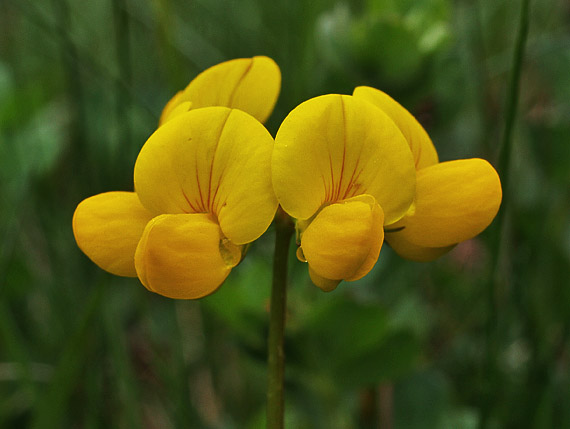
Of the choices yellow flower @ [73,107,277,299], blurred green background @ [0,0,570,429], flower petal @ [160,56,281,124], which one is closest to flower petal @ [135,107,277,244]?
yellow flower @ [73,107,277,299]

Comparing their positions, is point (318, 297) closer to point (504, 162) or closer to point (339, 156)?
point (504, 162)

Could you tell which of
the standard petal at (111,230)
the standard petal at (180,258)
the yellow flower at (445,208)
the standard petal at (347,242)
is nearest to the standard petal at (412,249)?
the yellow flower at (445,208)

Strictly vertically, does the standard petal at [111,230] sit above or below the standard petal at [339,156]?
below

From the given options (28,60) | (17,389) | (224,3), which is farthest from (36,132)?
(28,60)

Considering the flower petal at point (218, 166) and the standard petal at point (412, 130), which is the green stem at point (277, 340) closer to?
the flower petal at point (218, 166)

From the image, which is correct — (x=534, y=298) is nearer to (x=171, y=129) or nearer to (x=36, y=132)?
(x=171, y=129)

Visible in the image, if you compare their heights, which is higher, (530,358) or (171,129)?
(171,129)

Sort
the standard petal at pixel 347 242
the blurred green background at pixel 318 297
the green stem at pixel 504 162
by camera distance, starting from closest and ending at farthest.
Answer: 1. the standard petal at pixel 347 242
2. the green stem at pixel 504 162
3. the blurred green background at pixel 318 297
